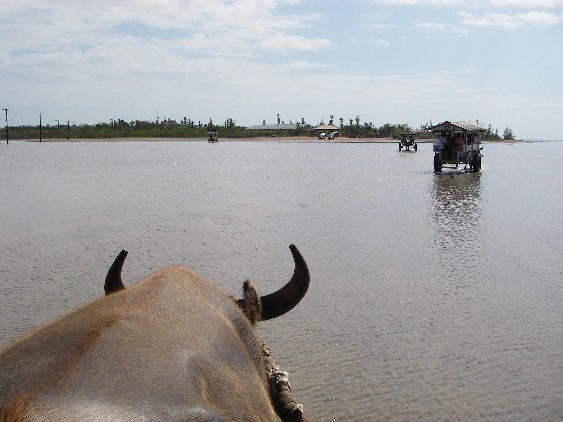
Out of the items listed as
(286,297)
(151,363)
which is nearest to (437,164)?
(286,297)

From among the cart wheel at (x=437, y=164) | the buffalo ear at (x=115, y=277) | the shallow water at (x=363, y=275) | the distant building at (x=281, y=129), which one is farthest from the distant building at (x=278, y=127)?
the buffalo ear at (x=115, y=277)

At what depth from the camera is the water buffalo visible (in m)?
1.58

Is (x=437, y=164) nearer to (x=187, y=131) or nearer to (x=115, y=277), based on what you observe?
(x=115, y=277)

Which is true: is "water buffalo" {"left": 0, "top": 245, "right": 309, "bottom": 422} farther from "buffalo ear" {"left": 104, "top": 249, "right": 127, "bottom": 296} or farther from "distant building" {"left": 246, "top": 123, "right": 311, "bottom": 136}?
"distant building" {"left": 246, "top": 123, "right": 311, "bottom": 136}

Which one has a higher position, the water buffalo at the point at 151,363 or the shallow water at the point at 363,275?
the water buffalo at the point at 151,363

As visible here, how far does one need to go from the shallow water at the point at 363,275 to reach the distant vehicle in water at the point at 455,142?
8019 mm

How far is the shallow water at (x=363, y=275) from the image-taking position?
17.3 ft

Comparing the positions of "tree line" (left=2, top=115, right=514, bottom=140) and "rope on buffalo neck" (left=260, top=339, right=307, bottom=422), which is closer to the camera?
"rope on buffalo neck" (left=260, top=339, right=307, bottom=422)

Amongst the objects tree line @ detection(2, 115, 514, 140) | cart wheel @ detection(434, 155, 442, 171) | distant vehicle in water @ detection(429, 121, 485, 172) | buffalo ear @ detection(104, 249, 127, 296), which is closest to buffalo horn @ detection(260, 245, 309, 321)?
buffalo ear @ detection(104, 249, 127, 296)

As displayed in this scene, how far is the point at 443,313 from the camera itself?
7301 mm

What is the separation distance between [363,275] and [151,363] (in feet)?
24.5

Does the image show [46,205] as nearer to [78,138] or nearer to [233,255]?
[233,255]

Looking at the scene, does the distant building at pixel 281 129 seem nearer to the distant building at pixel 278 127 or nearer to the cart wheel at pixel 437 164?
the distant building at pixel 278 127

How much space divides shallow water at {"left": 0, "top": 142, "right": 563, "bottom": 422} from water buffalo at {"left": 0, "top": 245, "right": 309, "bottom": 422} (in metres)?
2.62
